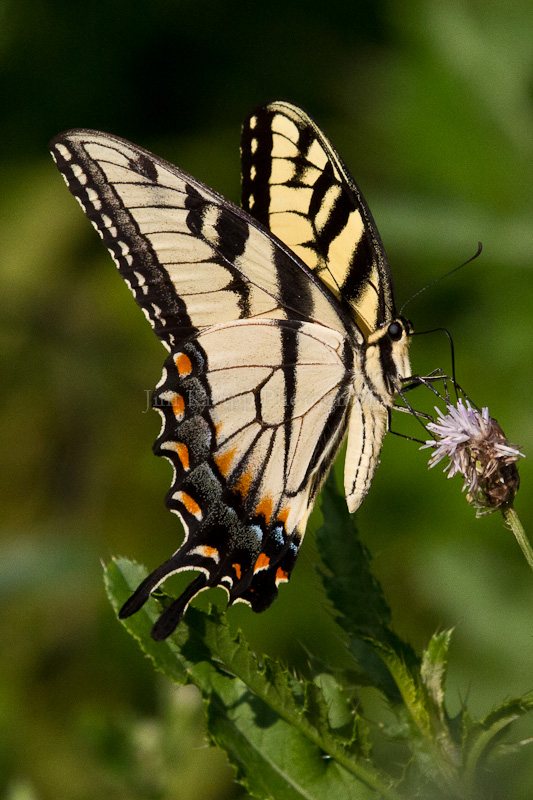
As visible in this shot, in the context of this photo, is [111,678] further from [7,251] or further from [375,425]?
[7,251]

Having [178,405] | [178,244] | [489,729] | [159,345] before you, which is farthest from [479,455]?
[159,345]

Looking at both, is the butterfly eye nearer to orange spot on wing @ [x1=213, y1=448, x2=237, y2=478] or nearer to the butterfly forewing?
the butterfly forewing

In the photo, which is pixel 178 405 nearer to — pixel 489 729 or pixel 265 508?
pixel 265 508

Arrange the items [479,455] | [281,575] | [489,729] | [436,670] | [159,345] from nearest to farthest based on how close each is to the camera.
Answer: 1. [489,729]
2. [436,670]
3. [479,455]
4. [281,575]
5. [159,345]

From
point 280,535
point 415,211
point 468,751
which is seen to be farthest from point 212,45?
point 468,751

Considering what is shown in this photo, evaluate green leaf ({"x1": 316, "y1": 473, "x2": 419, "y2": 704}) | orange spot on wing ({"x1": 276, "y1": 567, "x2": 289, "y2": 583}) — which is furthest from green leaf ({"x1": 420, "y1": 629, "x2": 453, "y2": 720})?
orange spot on wing ({"x1": 276, "y1": 567, "x2": 289, "y2": 583})
